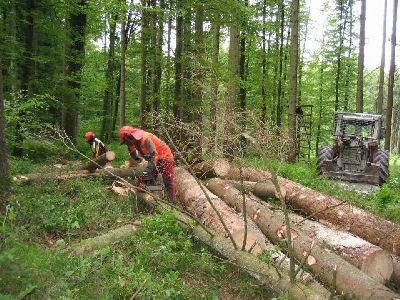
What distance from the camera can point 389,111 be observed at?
17.6m

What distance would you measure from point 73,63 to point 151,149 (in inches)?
306

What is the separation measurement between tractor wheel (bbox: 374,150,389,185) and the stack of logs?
5424 millimetres

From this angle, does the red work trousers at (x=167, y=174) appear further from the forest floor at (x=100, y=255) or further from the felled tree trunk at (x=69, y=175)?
the felled tree trunk at (x=69, y=175)

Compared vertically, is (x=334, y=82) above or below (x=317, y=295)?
above

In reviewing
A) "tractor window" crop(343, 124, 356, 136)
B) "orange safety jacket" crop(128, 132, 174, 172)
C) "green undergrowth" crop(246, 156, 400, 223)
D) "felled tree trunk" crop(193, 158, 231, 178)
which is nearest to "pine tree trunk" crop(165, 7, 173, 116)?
"felled tree trunk" crop(193, 158, 231, 178)

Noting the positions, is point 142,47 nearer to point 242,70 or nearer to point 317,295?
point 242,70

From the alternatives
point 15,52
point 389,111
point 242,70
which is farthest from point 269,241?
point 242,70

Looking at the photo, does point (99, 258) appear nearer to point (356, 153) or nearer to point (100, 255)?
point (100, 255)

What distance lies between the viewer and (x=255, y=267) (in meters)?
4.52

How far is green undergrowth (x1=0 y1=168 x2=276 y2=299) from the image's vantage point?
370 cm

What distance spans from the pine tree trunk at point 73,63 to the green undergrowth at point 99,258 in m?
5.98

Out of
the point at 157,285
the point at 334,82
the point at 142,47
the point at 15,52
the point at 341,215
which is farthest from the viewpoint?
the point at 334,82

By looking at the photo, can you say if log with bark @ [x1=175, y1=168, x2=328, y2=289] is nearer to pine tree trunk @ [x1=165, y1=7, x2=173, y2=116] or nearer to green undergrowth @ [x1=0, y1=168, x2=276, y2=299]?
green undergrowth @ [x1=0, y1=168, x2=276, y2=299]

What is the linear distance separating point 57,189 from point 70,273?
4230 millimetres
